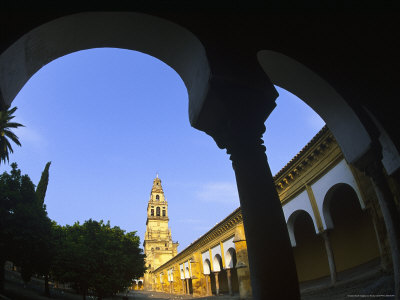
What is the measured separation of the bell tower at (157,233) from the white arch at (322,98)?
204 feet

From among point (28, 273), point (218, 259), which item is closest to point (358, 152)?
point (218, 259)

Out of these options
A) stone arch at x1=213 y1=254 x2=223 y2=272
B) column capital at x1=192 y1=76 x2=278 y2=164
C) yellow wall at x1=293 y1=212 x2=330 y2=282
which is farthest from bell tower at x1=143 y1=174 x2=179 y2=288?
column capital at x1=192 y1=76 x2=278 y2=164

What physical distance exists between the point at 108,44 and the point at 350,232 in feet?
45.7

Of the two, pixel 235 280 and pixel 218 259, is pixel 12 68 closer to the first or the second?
pixel 218 259

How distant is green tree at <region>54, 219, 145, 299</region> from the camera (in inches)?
762

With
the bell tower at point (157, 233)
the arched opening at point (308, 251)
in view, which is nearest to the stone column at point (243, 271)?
the arched opening at point (308, 251)

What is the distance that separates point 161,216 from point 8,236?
159 feet

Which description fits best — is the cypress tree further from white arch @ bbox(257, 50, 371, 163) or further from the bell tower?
the bell tower

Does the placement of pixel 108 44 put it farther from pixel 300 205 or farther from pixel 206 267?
pixel 206 267

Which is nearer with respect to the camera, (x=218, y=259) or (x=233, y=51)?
(x=233, y=51)

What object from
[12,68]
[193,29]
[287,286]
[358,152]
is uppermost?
[193,29]

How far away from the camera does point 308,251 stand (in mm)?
15320

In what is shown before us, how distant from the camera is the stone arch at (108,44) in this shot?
2334mm

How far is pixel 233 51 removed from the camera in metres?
2.94
